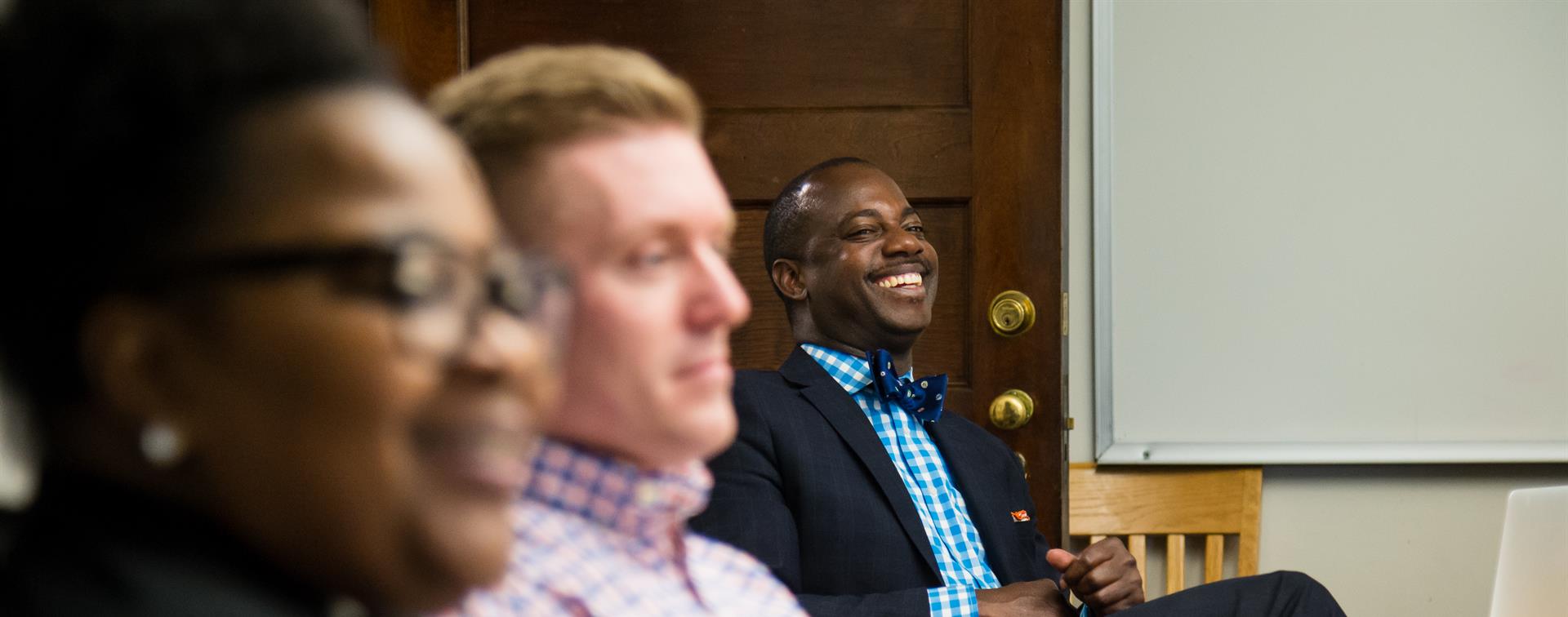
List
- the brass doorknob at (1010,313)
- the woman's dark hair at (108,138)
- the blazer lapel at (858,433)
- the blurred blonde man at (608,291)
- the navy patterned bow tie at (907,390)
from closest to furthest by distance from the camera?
1. the woman's dark hair at (108,138)
2. the blurred blonde man at (608,291)
3. the blazer lapel at (858,433)
4. the navy patterned bow tie at (907,390)
5. the brass doorknob at (1010,313)

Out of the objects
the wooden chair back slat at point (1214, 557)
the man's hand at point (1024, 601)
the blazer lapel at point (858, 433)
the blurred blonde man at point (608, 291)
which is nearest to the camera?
the blurred blonde man at point (608, 291)

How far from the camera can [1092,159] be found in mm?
2457

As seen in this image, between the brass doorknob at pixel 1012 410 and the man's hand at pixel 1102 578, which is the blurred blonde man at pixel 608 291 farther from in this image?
the brass doorknob at pixel 1012 410

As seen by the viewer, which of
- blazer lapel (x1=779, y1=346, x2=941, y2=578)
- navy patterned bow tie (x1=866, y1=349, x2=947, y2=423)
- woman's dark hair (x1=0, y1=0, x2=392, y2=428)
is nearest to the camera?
woman's dark hair (x1=0, y1=0, x2=392, y2=428)

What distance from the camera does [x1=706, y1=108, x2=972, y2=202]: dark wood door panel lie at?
2.30 meters

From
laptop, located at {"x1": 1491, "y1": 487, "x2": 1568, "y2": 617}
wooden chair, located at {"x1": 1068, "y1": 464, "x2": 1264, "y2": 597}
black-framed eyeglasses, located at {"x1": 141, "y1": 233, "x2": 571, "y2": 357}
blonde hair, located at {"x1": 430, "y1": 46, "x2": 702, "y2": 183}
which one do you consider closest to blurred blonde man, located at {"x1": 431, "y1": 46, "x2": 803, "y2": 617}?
blonde hair, located at {"x1": 430, "y1": 46, "x2": 702, "y2": 183}

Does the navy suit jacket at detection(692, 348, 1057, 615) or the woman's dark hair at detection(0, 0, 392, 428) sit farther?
the navy suit jacket at detection(692, 348, 1057, 615)

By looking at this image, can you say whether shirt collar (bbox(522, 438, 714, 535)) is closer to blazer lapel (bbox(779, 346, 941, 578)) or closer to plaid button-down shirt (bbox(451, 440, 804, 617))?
plaid button-down shirt (bbox(451, 440, 804, 617))

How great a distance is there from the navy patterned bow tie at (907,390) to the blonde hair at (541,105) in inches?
49.1

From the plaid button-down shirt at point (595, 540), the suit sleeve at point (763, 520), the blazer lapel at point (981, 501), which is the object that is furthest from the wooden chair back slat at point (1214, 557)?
the plaid button-down shirt at point (595, 540)

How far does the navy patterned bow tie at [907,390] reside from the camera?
5.82ft

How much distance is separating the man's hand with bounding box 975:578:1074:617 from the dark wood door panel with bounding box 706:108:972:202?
2.90ft

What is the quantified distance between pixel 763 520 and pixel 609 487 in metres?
0.99

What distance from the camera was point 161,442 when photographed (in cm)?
34
